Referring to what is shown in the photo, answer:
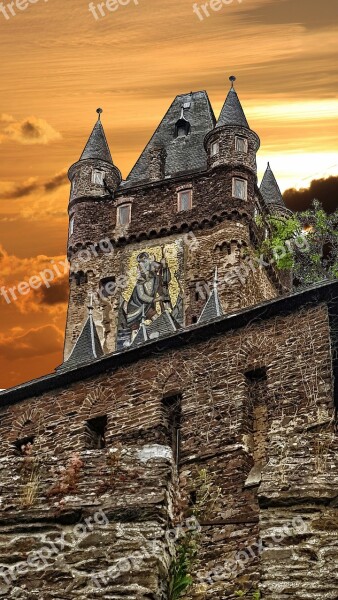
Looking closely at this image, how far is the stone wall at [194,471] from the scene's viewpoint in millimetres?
7371

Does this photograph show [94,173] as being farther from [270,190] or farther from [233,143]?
[270,190]

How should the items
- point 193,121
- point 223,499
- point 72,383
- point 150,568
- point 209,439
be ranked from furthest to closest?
point 193,121, point 72,383, point 209,439, point 223,499, point 150,568

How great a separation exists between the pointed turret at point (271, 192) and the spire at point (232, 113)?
5.93 meters

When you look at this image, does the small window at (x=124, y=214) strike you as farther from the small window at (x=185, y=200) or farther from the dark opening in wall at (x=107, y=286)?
the dark opening in wall at (x=107, y=286)

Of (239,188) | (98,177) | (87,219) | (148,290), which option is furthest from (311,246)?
(98,177)

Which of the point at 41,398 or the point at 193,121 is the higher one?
the point at 193,121

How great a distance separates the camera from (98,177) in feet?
148

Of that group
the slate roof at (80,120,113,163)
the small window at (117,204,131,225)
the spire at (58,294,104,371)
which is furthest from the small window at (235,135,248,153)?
the spire at (58,294,104,371)

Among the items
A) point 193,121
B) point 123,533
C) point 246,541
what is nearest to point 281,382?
point 246,541

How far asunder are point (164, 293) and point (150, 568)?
105 ft

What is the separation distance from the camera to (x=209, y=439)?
20.1 meters

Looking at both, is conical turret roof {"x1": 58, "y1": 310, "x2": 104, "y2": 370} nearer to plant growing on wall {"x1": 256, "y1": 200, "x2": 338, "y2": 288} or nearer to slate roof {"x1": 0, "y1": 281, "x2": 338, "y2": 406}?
slate roof {"x1": 0, "y1": 281, "x2": 338, "y2": 406}

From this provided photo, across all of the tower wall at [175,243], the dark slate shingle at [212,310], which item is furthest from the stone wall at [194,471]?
the tower wall at [175,243]

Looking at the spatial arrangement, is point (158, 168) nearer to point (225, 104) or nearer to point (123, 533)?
point (225, 104)
